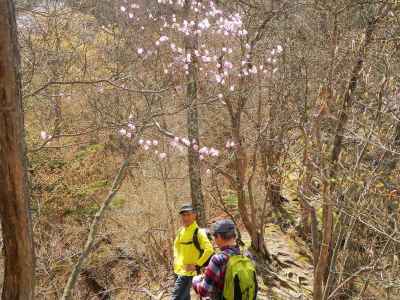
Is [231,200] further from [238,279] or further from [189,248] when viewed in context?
[238,279]

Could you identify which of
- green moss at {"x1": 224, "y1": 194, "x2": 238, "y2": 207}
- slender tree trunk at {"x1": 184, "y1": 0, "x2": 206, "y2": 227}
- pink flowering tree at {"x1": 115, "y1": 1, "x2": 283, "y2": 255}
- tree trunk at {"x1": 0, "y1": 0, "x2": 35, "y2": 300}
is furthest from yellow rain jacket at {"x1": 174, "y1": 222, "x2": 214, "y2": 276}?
green moss at {"x1": 224, "y1": 194, "x2": 238, "y2": 207}

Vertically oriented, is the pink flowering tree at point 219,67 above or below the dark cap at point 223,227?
above

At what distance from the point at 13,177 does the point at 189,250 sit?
8.23 ft

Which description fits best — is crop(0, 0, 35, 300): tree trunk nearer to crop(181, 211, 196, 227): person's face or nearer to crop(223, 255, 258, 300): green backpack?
crop(223, 255, 258, 300): green backpack

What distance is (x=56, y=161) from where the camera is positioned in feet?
49.9

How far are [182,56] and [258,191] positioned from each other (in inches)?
171

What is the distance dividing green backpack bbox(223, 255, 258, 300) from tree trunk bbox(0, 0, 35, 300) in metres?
1.52

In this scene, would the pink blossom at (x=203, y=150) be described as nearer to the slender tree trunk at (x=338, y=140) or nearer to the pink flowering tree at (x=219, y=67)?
the pink flowering tree at (x=219, y=67)

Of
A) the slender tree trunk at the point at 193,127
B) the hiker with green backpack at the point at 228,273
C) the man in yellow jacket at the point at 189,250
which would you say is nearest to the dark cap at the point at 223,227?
the hiker with green backpack at the point at 228,273

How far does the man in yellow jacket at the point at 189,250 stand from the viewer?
16.8 feet

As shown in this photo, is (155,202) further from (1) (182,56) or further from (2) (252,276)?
(2) (252,276)

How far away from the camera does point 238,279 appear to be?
332cm

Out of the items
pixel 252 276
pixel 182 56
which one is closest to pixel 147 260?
pixel 182 56

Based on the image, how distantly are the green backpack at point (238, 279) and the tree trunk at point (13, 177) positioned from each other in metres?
1.52
